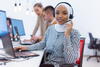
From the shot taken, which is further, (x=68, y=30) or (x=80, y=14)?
(x=80, y=14)

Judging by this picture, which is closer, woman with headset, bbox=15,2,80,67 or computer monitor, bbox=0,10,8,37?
woman with headset, bbox=15,2,80,67

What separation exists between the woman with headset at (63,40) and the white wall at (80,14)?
3.97 m

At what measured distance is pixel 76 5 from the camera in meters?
6.36

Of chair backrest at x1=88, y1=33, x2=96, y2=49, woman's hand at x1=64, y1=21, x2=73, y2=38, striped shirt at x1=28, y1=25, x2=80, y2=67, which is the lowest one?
chair backrest at x1=88, y1=33, x2=96, y2=49

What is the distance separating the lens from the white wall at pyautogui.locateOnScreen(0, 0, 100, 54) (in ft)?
20.2

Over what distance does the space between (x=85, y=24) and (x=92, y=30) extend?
1.05ft

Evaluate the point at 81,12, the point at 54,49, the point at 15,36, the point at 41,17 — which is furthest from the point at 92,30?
the point at 54,49

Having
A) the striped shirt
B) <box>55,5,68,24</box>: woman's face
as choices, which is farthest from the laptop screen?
<box>55,5,68,24</box>: woman's face

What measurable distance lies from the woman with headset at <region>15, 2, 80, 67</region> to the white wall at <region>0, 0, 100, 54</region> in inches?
156

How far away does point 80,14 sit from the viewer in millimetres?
6359

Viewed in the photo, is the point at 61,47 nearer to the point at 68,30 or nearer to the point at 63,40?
the point at 63,40

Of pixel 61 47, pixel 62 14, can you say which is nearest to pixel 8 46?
pixel 61 47

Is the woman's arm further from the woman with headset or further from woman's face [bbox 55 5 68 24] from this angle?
woman's face [bbox 55 5 68 24]

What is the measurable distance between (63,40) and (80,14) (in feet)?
14.6
